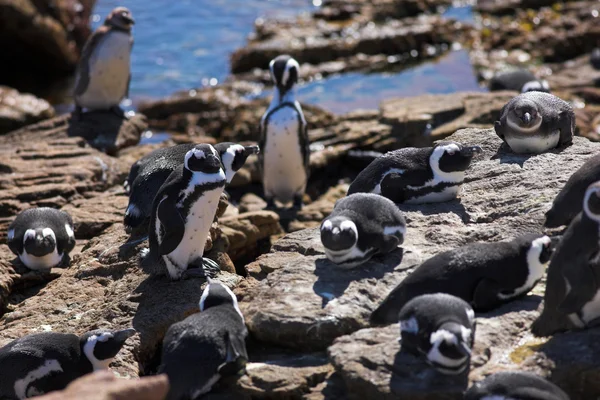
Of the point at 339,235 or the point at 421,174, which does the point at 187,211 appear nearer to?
the point at 339,235

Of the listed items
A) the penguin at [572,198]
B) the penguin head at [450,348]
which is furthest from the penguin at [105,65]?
the penguin head at [450,348]

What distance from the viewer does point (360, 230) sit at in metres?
6.28

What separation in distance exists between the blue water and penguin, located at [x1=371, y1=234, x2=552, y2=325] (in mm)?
10854

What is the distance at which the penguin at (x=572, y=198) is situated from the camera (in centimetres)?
629

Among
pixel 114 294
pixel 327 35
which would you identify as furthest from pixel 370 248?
pixel 327 35

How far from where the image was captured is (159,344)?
6.68 meters

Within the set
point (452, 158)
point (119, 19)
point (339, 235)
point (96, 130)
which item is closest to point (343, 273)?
point (339, 235)

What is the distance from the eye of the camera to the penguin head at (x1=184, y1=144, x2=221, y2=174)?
666cm

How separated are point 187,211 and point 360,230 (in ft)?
4.13

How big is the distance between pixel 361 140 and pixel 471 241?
6.81 meters

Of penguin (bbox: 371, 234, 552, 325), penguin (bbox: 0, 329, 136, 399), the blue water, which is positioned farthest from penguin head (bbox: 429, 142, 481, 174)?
the blue water

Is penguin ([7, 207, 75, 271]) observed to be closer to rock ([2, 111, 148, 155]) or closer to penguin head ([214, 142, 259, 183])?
penguin head ([214, 142, 259, 183])

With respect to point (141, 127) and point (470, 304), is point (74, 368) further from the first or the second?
point (141, 127)

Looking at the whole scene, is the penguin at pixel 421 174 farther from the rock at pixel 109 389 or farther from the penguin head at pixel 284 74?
the penguin head at pixel 284 74
